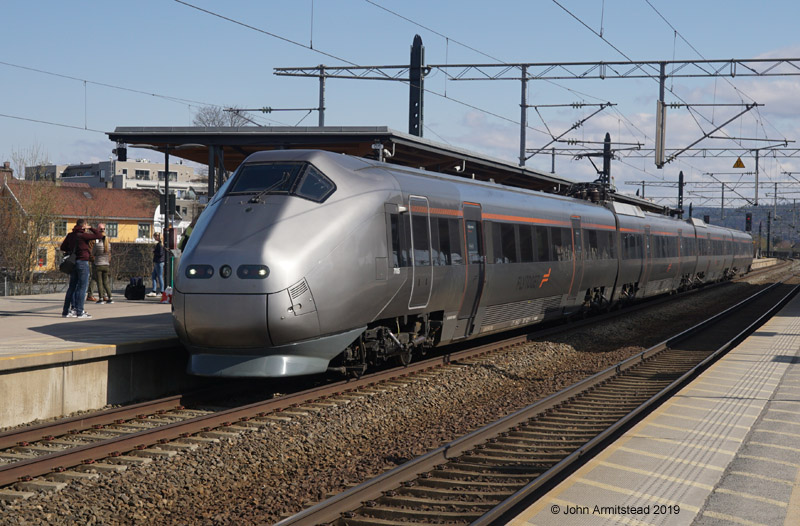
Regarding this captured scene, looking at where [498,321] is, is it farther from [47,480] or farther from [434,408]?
[47,480]

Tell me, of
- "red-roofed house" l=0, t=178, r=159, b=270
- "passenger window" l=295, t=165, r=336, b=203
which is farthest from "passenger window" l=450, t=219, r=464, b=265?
"red-roofed house" l=0, t=178, r=159, b=270

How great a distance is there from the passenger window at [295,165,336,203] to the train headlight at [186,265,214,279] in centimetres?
151

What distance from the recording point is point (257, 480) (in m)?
7.64

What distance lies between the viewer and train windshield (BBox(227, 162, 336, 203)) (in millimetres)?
10851

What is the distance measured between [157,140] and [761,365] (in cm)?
1444

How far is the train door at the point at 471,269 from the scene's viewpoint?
14.1 meters

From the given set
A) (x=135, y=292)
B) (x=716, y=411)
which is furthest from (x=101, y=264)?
(x=716, y=411)

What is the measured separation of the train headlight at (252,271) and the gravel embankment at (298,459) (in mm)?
1686

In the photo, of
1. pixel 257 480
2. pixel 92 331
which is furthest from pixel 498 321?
pixel 257 480

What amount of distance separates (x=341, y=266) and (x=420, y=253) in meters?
2.17

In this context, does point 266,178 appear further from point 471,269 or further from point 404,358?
point 471,269

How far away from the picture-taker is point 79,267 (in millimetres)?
14539

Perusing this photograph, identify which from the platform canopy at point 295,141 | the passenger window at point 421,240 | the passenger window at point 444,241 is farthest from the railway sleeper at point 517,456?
the platform canopy at point 295,141

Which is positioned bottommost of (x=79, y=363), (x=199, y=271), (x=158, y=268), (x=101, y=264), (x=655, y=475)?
(x=655, y=475)
